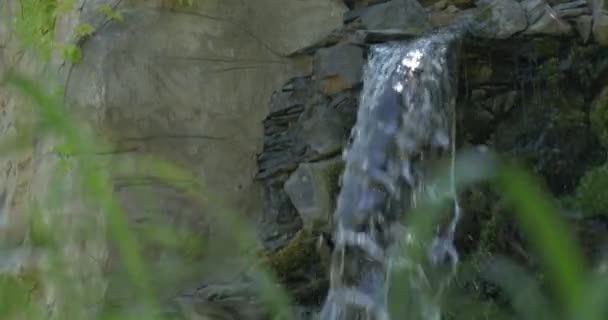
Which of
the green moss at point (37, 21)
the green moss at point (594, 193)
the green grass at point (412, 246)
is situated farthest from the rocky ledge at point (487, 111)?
the green grass at point (412, 246)

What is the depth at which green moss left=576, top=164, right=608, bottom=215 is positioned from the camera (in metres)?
3.64

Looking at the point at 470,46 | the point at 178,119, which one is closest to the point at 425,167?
the point at 470,46

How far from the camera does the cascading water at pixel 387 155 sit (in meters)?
3.87

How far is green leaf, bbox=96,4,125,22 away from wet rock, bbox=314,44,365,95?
3.16 feet

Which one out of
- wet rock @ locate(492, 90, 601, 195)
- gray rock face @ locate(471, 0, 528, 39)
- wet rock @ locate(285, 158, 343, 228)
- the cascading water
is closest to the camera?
the cascading water

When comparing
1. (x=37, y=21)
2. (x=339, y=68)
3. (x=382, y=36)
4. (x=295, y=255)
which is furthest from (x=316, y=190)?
(x=37, y=21)

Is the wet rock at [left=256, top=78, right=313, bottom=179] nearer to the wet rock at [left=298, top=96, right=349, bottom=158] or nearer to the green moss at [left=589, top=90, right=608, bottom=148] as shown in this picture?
the wet rock at [left=298, top=96, right=349, bottom=158]

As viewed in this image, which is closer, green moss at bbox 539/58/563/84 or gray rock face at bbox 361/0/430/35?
green moss at bbox 539/58/563/84

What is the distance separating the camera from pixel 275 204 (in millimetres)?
4711

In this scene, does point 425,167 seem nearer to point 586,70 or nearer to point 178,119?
point 586,70

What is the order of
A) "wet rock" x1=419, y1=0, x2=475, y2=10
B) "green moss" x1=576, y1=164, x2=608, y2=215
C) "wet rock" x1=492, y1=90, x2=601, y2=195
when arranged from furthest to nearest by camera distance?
1. "wet rock" x1=419, y1=0, x2=475, y2=10
2. "wet rock" x1=492, y1=90, x2=601, y2=195
3. "green moss" x1=576, y1=164, x2=608, y2=215

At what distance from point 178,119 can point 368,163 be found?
1.09 m

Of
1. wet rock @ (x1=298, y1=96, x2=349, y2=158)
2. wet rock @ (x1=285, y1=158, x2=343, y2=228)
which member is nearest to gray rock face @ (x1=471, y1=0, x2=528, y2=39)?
wet rock @ (x1=298, y1=96, x2=349, y2=158)

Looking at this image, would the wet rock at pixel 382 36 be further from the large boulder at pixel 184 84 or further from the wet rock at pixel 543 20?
the wet rock at pixel 543 20
